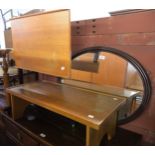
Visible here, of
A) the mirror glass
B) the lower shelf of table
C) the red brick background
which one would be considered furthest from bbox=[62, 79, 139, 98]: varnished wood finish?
the lower shelf of table

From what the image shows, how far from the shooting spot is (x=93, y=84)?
1.15 meters

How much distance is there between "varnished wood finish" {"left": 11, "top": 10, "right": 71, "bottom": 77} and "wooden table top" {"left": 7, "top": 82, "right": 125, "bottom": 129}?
0.55 feet

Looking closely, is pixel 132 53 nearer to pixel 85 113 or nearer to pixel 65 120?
pixel 85 113

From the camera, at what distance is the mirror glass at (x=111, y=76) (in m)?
0.97

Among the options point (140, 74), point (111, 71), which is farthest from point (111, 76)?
point (140, 74)

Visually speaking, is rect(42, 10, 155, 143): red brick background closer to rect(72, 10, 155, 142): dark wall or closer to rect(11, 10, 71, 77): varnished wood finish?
rect(72, 10, 155, 142): dark wall

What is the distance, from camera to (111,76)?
106 centimetres

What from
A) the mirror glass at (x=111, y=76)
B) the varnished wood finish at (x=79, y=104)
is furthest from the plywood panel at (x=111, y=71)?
the varnished wood finish at (x=79, y=104)

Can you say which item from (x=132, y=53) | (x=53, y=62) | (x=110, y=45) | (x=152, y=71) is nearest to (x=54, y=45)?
(x=53, y=62)

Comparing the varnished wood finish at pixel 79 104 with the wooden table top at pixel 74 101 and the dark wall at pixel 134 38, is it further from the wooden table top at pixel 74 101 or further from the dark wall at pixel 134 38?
the dark wall at pixel 134 38

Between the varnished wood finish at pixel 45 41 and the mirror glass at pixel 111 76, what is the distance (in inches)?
13.1

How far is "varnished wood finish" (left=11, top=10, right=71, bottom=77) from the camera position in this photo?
821 mm

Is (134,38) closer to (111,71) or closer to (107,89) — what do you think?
(111,71)

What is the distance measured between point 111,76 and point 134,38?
0.30m
